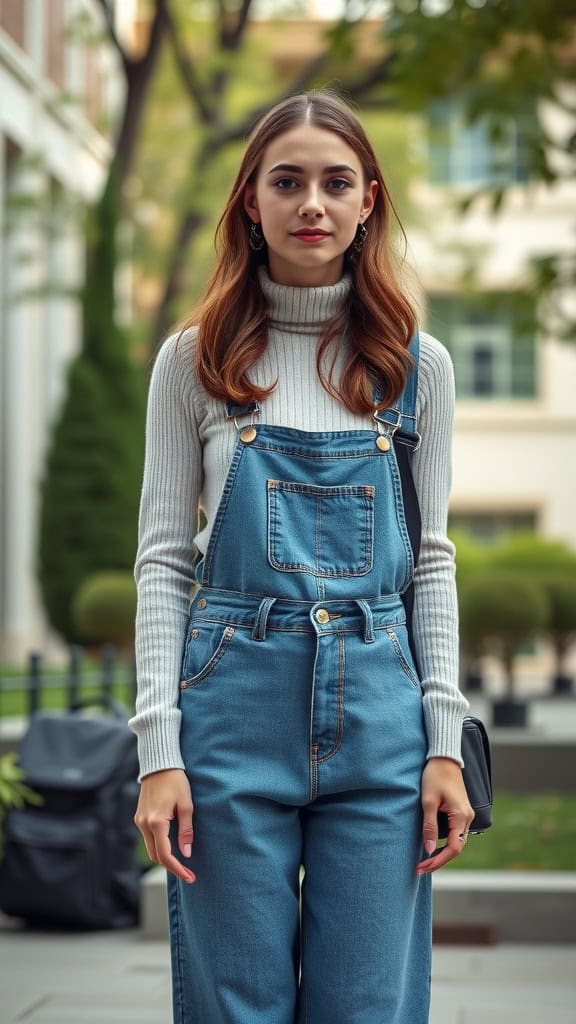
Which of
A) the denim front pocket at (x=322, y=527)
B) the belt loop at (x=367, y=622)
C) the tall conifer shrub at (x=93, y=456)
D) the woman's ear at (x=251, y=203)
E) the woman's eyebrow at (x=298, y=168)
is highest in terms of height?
the tall conifer shrub at (x=93, y=456)

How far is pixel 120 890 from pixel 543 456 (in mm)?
27151

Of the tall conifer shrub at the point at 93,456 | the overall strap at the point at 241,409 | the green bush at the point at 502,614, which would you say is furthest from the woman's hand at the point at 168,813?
the tall conifer shrub at the point at 93,456

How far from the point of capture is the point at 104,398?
768 inches

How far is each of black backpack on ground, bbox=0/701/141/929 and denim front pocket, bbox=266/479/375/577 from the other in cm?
393

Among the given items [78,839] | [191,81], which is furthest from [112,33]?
[78,839]

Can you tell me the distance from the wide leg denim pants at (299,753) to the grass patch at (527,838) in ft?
17.4

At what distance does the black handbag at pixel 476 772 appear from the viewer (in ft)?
8.88

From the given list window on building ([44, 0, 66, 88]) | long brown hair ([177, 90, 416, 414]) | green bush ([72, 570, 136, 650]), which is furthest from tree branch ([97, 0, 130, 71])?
long brown hair ([177, 90, 416, 414])

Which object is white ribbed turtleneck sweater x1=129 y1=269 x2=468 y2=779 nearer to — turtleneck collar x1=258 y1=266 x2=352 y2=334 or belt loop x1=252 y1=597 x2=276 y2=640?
turtleneck collar x1=258 y1=266 x2=352 y2=334

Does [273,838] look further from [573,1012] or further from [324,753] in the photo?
[573,1012]

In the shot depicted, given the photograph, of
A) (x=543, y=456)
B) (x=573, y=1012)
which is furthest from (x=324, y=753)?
(x=543, y=456)

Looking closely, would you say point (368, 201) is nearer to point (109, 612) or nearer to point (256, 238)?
point (256, 238)

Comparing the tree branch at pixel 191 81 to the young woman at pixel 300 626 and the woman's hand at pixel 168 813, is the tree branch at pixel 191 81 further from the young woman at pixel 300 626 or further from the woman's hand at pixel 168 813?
the woman's hand at pixel 168 813

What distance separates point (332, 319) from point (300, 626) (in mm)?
553
